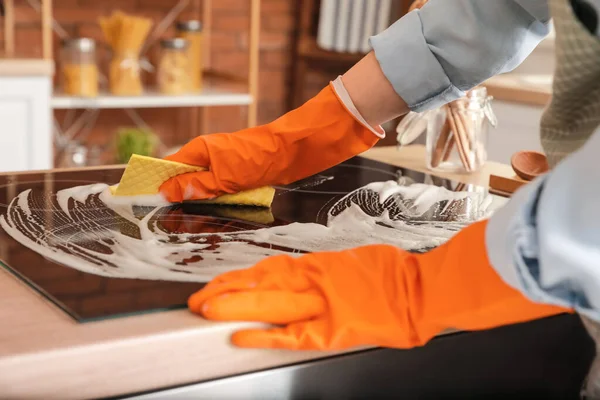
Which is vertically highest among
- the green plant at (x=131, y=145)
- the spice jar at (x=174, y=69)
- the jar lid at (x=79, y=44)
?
the jar lid at (x=79, y=44)

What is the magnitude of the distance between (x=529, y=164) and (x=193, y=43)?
1.69 metres

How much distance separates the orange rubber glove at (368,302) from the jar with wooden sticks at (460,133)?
0.72 m

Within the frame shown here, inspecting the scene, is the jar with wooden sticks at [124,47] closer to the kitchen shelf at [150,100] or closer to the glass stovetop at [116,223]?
the kitchen shelf at [150,100]

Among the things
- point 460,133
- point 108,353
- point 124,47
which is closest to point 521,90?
point 460,133

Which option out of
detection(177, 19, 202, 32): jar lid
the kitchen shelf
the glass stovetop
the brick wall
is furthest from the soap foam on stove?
the brick wall

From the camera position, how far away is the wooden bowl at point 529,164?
4.36 ft

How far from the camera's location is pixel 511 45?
1084mm

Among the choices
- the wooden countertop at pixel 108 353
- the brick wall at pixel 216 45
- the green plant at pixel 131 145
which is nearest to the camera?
the wooden countertop at pixel 108 353

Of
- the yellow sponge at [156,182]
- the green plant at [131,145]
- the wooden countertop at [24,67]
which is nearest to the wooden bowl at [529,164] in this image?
the yellow sponge at [156,182]

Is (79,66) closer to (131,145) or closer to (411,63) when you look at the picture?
(131,145)

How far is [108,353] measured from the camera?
64 centimetres

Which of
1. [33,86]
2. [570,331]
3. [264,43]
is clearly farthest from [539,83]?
[570,331]

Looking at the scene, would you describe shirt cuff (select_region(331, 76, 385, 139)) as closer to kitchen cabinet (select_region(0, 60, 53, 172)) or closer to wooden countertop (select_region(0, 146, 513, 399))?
wooden countertop (select_region(0, 146, 513, 399))

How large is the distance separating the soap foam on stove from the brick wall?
74.0 inches
